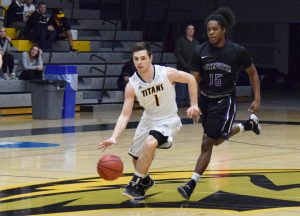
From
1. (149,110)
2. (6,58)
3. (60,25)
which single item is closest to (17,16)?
(60,25)

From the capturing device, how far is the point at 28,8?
27.3 metres

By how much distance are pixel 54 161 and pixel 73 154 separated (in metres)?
1.03

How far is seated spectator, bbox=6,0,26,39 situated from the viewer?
26938 mm

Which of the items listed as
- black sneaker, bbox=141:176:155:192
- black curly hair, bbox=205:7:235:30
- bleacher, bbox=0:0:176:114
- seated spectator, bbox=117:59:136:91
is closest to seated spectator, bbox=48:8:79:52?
bleacher, bbox=0:0:176:114

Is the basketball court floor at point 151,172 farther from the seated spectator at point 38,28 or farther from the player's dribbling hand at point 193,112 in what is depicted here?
the seated spectator at point 38,28

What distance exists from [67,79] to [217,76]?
13407 millimetres

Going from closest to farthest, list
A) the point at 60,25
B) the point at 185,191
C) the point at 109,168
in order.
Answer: the point at 109,168 → the point at 185,191 → the point at 60,25

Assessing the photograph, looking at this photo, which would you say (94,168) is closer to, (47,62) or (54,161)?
(54,161)

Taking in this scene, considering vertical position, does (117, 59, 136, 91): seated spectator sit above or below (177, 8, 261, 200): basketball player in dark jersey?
below

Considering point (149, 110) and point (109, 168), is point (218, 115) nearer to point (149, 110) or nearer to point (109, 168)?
point (149, 110)

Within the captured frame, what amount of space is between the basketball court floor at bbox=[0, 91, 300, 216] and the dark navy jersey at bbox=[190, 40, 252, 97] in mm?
1206

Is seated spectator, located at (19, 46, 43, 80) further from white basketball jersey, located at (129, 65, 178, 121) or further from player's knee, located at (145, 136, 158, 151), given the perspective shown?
player's knee, located at (145, 136, 158, 151)

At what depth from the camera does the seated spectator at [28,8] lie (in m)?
27.1

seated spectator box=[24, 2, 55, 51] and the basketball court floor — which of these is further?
seated spectator box=[24, 2, 55, 51]
